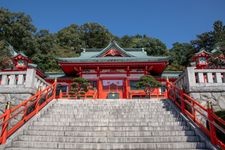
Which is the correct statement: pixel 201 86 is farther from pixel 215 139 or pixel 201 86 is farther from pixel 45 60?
pixel 45 60

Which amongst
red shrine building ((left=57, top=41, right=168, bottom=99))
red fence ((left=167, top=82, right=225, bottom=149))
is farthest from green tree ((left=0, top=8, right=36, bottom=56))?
A: red fence ((left=167, top=82, right=225, bottom=149))

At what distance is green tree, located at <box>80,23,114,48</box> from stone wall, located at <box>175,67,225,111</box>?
1899 inches

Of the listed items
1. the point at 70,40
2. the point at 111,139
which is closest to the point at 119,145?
the point at 111,139

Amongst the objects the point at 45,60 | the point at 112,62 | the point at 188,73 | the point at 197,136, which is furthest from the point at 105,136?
the point at 45,60

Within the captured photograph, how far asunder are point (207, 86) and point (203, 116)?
8.99ft

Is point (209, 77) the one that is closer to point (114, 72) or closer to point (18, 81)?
point (18, 81)

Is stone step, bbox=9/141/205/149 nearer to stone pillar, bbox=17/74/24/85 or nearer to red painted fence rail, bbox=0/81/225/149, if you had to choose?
red painted fence rail, bbox=0/81/225/149

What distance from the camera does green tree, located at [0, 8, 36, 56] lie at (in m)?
40.4

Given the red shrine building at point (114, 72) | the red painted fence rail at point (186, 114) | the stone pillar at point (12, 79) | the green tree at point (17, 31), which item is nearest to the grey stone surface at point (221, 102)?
the red painted fence rail at point (186, 114)

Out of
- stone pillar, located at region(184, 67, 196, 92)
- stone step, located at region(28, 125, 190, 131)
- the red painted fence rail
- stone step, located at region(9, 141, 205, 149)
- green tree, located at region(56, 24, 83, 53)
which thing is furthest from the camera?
green tree, located at region(56, 24, 83, 53)

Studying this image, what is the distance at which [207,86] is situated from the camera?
909cm

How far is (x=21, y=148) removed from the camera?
6.38 metres

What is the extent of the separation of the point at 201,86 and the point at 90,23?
54.4 meters

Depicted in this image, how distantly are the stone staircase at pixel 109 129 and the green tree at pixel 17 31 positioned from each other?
1314 inches
